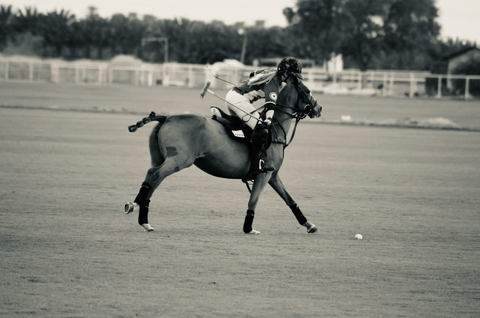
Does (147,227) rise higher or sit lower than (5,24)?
lower

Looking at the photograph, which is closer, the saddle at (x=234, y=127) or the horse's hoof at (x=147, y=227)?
the horse's hoof at (x=147, y=227)

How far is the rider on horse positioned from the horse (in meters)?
0.12

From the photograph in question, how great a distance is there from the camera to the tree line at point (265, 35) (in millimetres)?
76062

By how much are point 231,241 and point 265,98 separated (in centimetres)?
205

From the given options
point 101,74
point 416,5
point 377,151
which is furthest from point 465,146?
point 416,5

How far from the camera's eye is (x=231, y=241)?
353 inches

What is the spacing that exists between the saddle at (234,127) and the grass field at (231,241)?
134 cm

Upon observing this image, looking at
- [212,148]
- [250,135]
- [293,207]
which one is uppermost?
[250,135]

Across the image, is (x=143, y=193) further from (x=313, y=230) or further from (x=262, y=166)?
(x=313, y=230)

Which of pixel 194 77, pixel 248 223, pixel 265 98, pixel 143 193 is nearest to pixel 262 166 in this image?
pixel 248 223

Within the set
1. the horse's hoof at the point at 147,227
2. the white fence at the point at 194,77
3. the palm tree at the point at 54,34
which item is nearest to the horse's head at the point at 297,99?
the horse's hoof at the point at 147,227

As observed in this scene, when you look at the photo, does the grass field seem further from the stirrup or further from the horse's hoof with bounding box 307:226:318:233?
the stirrup

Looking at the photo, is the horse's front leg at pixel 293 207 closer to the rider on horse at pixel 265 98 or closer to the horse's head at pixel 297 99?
the rider on horse at pixel 265 98

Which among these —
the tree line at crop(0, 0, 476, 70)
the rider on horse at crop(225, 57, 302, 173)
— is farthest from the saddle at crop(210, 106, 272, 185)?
the tree line at crop(0, 0, 476, 70)
